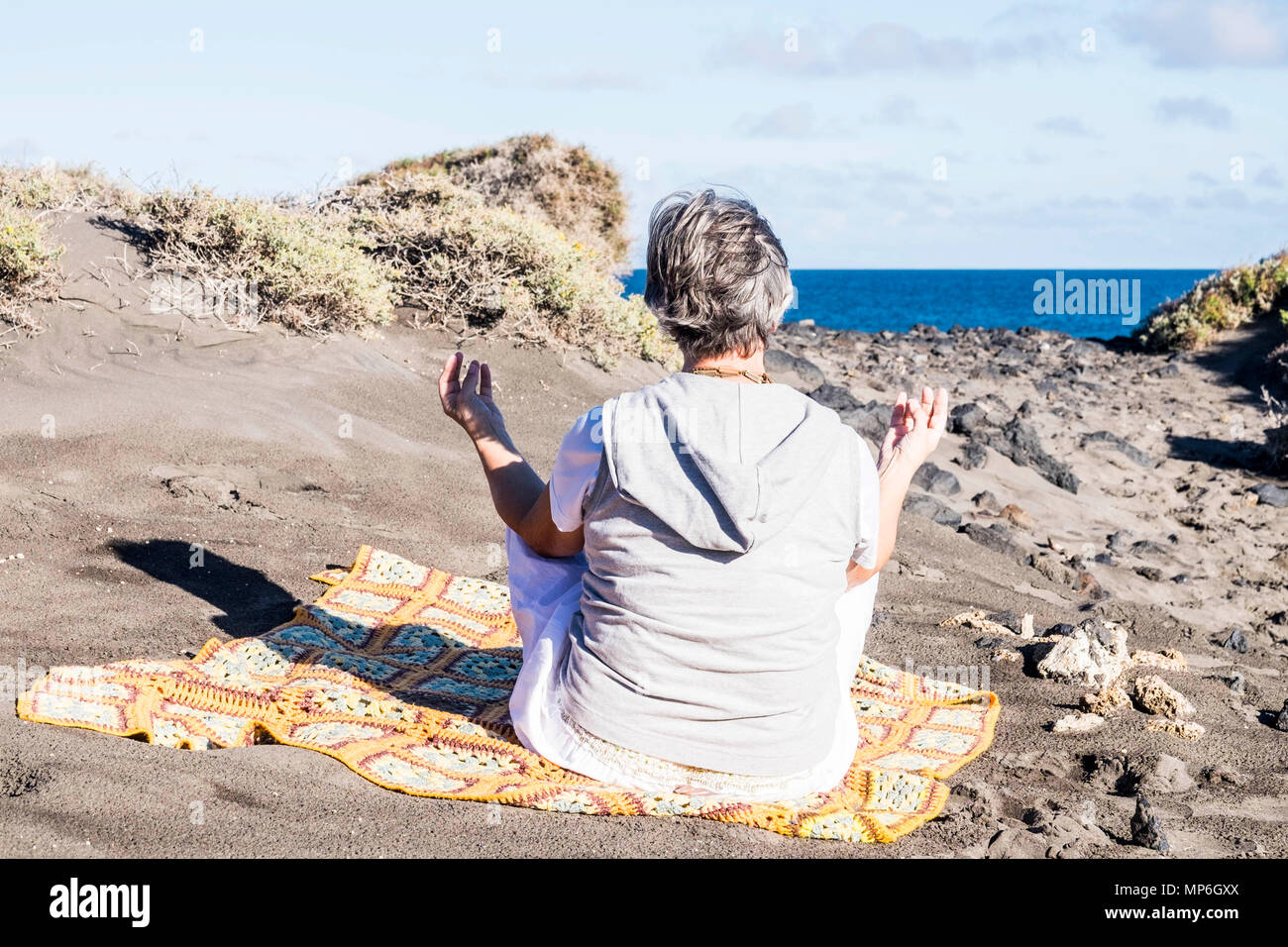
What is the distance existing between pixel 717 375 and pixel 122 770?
1841mm

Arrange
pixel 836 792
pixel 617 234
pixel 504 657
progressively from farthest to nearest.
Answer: pixel 617 234
pixel 504 657
pixel 836 792

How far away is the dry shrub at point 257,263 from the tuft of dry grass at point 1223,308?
46.3 feet

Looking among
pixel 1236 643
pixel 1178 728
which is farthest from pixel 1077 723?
pixel 1236 643

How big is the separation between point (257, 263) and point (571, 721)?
7083 millimetres

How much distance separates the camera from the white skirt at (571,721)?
3.00 m

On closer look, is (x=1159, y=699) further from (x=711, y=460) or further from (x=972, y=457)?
(x=972, y=457)

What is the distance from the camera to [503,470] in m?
3.18

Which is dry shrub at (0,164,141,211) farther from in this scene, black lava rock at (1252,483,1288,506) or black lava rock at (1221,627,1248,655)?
black lava rock at (1252,483,1288,506)

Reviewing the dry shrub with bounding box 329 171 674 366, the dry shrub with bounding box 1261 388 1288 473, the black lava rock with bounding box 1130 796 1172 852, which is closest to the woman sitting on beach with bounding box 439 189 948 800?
the black lava rock with bounding box 1130 796 1172 852

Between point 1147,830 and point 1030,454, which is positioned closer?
point 1147,830

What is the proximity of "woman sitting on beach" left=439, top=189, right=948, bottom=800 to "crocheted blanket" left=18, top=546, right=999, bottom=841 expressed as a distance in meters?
0.14

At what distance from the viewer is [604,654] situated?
2.90 meters
